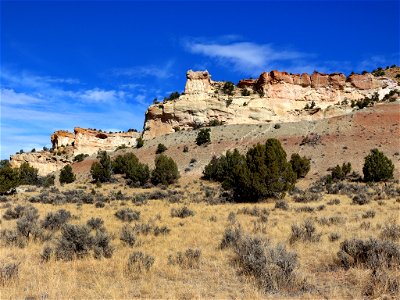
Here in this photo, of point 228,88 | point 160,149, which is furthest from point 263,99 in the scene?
point 160,149

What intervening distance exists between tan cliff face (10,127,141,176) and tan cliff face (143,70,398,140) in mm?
15137

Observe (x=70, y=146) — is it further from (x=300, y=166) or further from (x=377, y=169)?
(x=377, y=169)

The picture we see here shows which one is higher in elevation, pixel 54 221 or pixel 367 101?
pixel 367 101

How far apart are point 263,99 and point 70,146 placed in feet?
178

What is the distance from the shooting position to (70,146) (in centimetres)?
9662

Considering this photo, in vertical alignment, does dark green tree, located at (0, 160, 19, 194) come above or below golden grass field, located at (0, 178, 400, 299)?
above

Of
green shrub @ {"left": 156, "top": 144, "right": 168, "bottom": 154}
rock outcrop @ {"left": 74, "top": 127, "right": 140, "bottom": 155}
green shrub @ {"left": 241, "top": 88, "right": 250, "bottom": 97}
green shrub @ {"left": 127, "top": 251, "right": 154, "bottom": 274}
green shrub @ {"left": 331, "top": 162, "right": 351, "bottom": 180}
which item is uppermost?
green shrub @ {"left": 241, "top": 88, "right": 250, "bottom": 97}

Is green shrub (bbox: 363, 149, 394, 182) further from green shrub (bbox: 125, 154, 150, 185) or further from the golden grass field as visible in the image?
the golden grass field

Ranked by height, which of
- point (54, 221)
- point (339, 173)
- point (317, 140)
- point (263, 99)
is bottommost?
point (54, 221)

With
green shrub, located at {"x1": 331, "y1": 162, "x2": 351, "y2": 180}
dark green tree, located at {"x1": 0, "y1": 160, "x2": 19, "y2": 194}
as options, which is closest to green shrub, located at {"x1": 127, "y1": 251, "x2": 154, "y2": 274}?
dark green tree, located at {"x1": 0, "y1": 160, "x2": 19, "y2": 194}

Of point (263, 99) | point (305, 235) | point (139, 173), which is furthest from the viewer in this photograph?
point (263, 99)

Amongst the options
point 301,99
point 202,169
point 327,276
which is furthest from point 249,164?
point 301,99

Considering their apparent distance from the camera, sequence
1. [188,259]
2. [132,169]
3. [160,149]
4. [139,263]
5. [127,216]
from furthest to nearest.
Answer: [160,149]
[132,169]
[127,216]
[188,259]
[139,263]

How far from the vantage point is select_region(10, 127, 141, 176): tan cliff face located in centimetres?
8356
